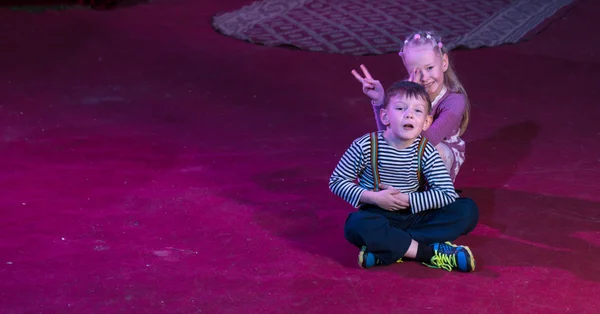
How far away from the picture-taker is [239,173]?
3322 mm

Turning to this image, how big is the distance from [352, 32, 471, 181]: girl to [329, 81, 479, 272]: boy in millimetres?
133

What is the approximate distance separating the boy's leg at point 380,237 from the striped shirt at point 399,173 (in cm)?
8

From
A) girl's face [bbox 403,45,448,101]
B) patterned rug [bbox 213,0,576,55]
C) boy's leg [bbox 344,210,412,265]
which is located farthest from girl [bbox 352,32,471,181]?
patterned rug [bbox 213,0,576,55]

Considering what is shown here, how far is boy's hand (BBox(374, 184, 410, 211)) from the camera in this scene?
8.11 feet

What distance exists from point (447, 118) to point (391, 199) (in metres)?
0.41

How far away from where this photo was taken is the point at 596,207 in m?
2.92

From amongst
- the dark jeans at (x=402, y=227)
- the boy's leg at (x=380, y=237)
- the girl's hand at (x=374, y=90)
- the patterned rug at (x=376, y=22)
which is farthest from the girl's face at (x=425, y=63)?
the patterned rug at (x=376, y=22)

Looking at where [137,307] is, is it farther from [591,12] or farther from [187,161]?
[591,12]

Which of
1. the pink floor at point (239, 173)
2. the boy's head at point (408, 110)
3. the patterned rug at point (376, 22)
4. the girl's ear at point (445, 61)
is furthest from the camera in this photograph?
the patterned rug at point (376, 22)

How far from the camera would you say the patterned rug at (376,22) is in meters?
5.16

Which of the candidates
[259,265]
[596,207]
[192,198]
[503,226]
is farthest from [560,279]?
[192,198]

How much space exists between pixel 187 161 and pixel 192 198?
44 cm

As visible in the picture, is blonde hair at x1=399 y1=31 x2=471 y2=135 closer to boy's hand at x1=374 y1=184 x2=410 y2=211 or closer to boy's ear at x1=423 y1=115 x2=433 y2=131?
boy's ear at x1=423 y1=115 x2=433 y2=131

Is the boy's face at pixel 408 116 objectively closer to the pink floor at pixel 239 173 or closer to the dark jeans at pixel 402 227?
the dark jeans at pixel 402 227
